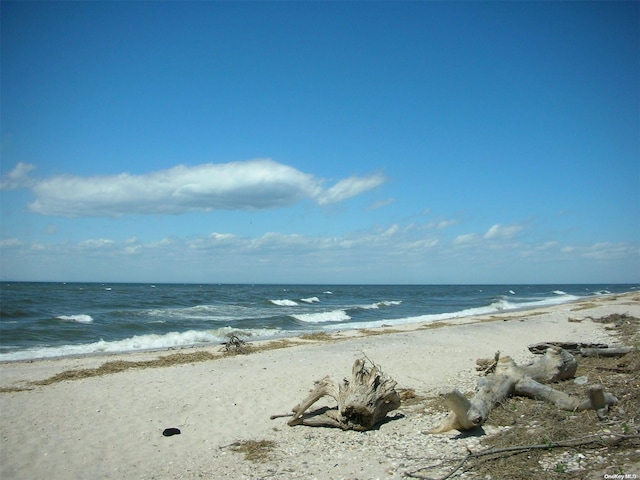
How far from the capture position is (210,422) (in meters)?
8.13

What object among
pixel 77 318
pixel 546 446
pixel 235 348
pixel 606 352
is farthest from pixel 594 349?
pixel 77 318

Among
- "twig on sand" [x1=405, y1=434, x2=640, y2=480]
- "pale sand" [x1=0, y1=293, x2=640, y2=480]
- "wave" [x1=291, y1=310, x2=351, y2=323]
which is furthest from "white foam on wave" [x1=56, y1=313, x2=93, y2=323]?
"twig on sand" [x1=405, y1=434, x2=640, y2=480]

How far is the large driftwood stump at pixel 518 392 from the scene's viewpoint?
243 inches

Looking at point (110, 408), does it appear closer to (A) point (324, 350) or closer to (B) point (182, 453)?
(B) point (182, 453)

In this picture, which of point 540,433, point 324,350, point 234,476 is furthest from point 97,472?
point 324,350

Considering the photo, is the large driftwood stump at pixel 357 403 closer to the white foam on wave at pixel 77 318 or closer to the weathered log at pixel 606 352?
the weathered log at pixel 606 352

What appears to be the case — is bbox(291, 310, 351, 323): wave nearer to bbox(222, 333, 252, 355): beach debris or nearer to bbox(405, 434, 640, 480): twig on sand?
bbox(222, 333, 252, 355): beach debris

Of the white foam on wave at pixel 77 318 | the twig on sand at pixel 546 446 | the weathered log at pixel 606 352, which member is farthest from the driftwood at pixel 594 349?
the white foam on wave at pixel 77 318

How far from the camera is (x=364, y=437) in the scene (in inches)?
269

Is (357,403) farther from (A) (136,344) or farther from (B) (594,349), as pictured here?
(A) (136,344)

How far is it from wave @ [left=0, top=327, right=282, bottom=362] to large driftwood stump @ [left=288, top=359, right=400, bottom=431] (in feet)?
30.0

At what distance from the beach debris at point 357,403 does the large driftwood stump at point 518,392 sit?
956 mm

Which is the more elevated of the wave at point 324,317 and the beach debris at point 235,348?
the beach debris at point 235,348

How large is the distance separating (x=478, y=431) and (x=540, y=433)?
33.5 inches
